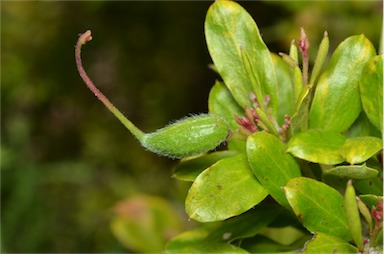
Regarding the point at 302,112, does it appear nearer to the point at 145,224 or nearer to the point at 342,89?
the point at 342,89

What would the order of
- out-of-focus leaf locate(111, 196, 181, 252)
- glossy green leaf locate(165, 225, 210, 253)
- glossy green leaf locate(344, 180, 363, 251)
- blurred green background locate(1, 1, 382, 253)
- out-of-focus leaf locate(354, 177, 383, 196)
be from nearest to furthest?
glossy green leaf locate(344, 180, 363, 251)
out-of-focus leaf locate(354, 177, 383, 196)
glossy green leaf locate(165, 225, 210, 253)
out-of-focus leaf locate(111, 196, 181, 252)
blurred green background locate(1, 1, 382, 253)

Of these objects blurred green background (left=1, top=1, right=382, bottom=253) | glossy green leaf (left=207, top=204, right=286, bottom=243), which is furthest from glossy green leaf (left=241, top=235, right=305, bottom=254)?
blurred green background (left=1, top=1, right=382, bottom=253)

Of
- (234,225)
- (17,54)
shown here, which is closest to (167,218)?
(234,225)

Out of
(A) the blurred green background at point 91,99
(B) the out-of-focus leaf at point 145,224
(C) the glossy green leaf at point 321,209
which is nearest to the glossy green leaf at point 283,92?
(C) the glossy green leaf at point 321,209

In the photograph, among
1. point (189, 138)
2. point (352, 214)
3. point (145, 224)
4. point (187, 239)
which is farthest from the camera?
point (145, 224)

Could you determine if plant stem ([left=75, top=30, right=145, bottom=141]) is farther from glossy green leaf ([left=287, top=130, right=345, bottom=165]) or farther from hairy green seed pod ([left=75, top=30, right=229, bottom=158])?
glossy green leaf ([left=287, top=130, right=345, bottom=165])

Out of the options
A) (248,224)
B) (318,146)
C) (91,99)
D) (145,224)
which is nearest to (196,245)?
(248,224)
